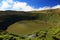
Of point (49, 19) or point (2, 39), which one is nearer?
point (2, 39)

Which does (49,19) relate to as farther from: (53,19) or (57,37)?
(57,37)

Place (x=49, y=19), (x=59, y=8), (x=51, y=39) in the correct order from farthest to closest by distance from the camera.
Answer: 1. (x=59, y=8)
2. (x=49, y=19)
3. (x=51, y=39)

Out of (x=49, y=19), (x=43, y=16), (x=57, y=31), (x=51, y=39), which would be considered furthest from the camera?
(x=43, y=16)

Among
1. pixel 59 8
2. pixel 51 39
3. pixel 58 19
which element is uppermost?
pixel 59 8

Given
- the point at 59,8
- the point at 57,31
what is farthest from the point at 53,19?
the point at 57,31

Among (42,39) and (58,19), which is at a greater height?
(58,19)

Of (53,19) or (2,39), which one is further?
(53,19)

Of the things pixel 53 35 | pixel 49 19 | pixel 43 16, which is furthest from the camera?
pixel 43 16

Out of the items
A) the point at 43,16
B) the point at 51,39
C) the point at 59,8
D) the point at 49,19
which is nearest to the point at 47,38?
the point at 51,39

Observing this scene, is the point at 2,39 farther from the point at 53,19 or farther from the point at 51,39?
the point at 53,19
